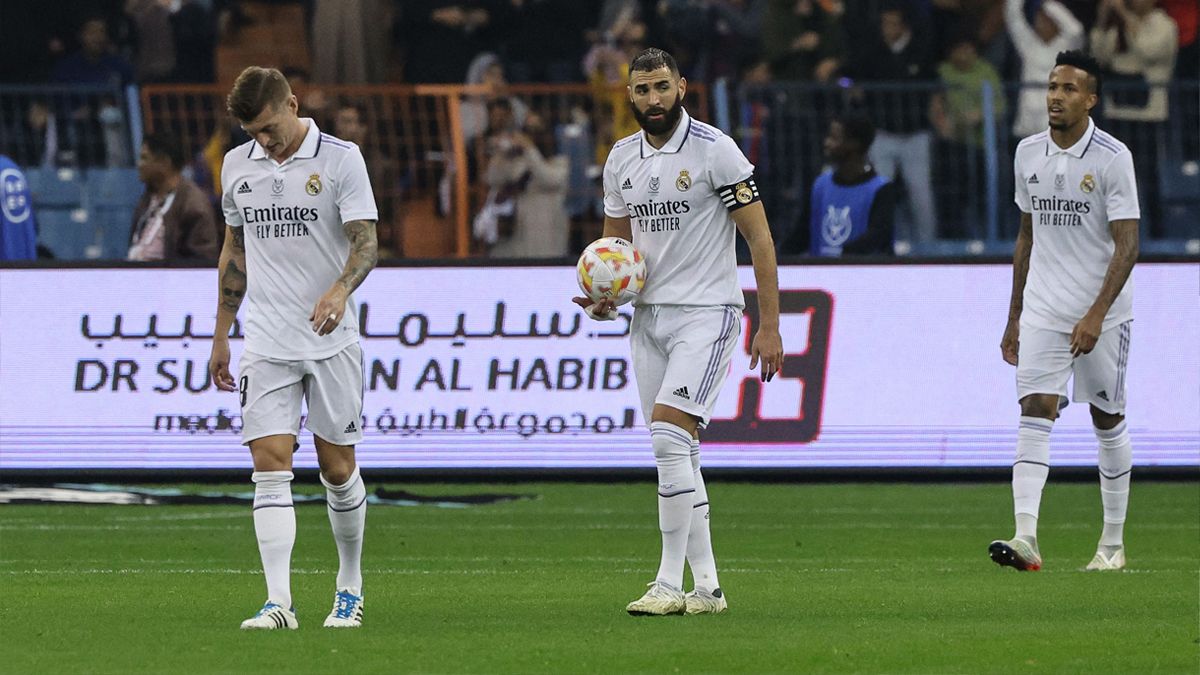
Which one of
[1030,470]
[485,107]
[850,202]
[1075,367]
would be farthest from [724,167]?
[485,107]

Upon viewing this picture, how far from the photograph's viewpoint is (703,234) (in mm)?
9203

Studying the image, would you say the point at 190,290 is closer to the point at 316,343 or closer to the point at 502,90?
the point at 502,90

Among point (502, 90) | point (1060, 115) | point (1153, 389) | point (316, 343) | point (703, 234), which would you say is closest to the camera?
point (316, 343)

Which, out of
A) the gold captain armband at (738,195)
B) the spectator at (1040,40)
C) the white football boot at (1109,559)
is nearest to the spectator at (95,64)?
the spectator at (1040,40)

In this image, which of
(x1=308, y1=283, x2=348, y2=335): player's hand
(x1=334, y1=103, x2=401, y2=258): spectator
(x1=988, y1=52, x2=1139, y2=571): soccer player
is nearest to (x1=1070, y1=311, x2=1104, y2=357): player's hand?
(x1=988, y1=52, x2=1139, y2=571): soccer player

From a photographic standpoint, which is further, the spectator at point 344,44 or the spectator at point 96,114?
the spectator at point 344,44

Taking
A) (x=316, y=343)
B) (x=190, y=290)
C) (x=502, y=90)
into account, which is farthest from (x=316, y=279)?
(x=502, y=90)

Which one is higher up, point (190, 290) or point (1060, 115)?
point (1060, 115)

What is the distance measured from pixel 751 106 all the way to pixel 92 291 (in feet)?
21.8

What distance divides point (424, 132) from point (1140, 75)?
6.41m

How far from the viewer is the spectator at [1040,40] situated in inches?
780

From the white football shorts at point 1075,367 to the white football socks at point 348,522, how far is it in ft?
12.5

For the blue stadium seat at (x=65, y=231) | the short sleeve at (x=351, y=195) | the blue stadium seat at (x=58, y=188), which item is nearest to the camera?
the short sleeve at (x=351, y=195)

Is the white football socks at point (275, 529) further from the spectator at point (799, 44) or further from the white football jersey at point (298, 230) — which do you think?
the spectator at point (799, 44)
